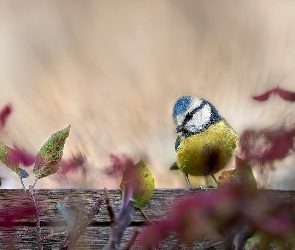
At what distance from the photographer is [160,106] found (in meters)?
1.10

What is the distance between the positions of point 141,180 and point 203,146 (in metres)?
0.55

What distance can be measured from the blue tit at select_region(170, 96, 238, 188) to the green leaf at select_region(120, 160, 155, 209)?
284 mm

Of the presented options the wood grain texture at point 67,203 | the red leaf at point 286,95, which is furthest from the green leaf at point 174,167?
the red leaf at point 286,95

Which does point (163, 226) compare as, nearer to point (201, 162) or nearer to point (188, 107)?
point (201, 162)

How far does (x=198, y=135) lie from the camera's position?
1.02 m

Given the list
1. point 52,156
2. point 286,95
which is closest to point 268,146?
point 286,95

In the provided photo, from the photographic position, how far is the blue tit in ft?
2.74

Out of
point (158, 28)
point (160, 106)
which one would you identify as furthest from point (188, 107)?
point (158, 28)

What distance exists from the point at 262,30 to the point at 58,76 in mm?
376

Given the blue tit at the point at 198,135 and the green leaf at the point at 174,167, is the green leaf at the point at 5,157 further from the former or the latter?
the green leaf at the point at 174,167

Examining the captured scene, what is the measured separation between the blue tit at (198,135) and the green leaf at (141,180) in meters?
0.28

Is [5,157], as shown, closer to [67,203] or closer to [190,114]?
[67,203]

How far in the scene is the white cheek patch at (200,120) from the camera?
105cm

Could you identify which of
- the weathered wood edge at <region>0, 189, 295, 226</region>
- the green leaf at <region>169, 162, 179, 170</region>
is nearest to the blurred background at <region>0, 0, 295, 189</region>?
the green leaf at <region>169, 162, 179, 170</region>
